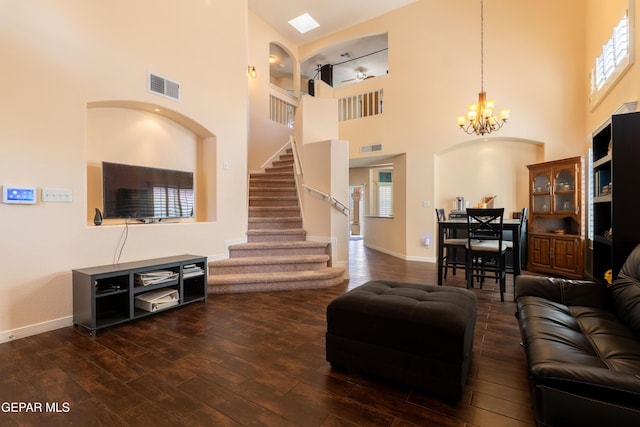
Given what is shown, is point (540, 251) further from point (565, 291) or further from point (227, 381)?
point (227, 381)

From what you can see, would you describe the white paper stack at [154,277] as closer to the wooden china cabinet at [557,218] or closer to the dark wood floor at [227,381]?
the dark wood floor at [227,381]

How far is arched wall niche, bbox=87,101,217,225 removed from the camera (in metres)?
3.28

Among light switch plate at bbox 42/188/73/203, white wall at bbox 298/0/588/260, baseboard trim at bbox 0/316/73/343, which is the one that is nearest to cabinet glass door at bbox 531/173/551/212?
white wall at bbox 298/0/588/260

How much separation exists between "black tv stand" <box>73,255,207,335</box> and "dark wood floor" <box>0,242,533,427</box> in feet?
0.47

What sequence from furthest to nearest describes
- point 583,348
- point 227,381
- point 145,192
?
point 145,192 → point 227,381 → point 583,348

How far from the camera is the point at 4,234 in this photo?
7.95 ft

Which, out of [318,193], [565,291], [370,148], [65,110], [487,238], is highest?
[370,148]

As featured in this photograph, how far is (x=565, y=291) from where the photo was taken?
7.27 feet

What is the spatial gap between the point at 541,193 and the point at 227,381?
5.85 metres

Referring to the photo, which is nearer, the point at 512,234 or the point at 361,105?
the point at 512,234

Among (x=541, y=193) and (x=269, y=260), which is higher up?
(x=541, y=193)

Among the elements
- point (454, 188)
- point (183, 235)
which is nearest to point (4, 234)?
point (183, 235)

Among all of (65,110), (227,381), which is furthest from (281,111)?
(227,381)

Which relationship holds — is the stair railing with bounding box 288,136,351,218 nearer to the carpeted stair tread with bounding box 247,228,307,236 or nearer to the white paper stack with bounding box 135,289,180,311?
the carpeted stair tread with bounding box 247,228,307,236
